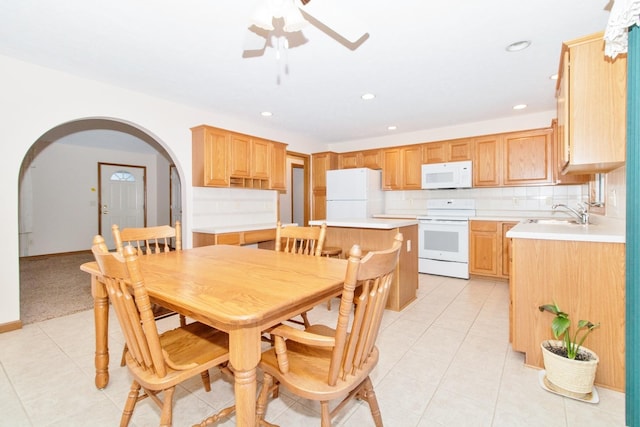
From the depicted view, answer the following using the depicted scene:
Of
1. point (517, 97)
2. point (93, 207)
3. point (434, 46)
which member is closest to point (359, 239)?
point (434, 46)

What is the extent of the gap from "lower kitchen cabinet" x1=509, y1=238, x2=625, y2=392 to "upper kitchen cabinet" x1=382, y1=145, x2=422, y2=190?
304cm

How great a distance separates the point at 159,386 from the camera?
1.09m

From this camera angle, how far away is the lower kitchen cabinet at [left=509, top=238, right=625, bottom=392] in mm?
1714

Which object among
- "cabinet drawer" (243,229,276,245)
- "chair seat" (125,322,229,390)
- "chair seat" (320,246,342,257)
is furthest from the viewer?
"cabinet drawer" (243,229,276,245)

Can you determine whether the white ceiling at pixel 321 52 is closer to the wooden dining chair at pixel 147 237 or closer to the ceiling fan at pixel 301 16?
the ceiling fan at pixel 301 16

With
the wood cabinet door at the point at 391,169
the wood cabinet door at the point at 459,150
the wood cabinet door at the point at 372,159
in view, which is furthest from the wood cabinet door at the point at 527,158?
the wood cabinet door at the point at 372,159

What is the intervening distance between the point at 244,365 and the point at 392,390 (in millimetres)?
1136

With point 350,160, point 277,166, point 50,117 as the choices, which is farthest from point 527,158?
point 50,117

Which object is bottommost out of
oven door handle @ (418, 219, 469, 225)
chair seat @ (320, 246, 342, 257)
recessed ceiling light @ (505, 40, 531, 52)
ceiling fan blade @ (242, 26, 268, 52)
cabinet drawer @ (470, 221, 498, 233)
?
chair seat @ (320, 246, 342, 257)

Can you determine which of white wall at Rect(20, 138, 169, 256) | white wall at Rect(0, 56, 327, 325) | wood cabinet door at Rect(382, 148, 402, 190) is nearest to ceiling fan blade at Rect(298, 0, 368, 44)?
white wall at Rect(0, 56, 327, 325)

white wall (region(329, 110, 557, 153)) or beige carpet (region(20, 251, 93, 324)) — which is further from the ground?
white wall (region(329, 110, 557, 153))

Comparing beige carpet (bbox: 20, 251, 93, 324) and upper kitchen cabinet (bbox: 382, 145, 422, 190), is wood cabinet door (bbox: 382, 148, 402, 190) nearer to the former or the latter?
upper kitchen cabinet (bbox: 382, 145, 422, 190)

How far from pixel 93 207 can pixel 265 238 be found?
4856mm

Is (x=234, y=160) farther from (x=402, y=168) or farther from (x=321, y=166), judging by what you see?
(x=402, y=168)
